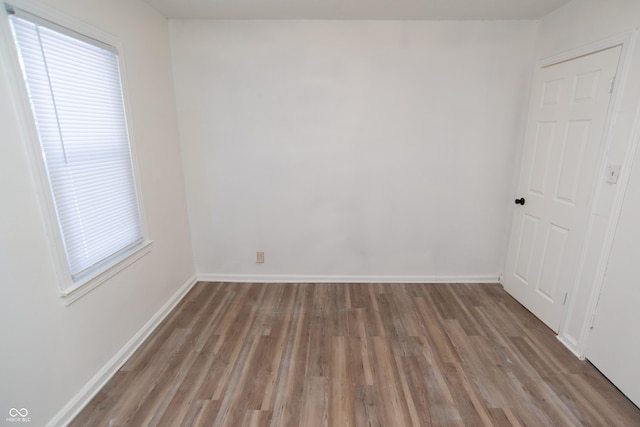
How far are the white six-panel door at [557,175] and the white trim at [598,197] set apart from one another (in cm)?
4

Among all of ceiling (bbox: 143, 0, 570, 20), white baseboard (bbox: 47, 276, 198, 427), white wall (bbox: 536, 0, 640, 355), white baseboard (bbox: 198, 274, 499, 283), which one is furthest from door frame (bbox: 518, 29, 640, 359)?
white baseboard (bbox: 47, 276, 198, 427)

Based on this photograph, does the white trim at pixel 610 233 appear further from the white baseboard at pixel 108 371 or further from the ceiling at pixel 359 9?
the white baseboard at pixel 108 371

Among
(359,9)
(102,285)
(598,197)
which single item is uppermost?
(359,9)

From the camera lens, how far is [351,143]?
2834 mm

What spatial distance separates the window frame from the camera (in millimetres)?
1324

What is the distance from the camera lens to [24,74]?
138 cm

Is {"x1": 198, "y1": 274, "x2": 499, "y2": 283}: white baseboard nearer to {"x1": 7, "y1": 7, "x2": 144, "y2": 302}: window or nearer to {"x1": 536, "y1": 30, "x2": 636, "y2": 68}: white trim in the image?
{"x1": 7, "y1": 7, "x2": 144, "y2": 302}: window

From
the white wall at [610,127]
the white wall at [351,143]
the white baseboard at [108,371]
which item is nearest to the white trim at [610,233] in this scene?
the white wall at [610,127]

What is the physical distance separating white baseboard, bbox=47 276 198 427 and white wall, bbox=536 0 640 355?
3.23 metres

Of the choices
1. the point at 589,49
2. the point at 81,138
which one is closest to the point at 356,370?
the point at 81,138

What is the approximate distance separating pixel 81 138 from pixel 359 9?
2.18 meters

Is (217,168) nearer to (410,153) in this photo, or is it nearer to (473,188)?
(410,153)

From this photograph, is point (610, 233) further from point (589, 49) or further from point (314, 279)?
point (314, 279)

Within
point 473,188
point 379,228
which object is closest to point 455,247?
point 473,188
